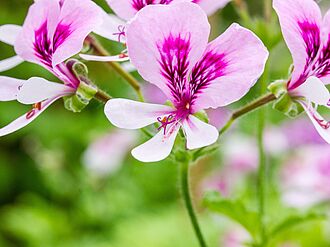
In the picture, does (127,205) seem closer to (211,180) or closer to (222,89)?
(211,180)

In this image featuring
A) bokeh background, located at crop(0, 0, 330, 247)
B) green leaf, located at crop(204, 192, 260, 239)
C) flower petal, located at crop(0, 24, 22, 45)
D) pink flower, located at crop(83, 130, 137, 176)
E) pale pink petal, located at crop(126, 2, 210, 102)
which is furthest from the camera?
pink flower, located at crop(83, 130, 137, 176)

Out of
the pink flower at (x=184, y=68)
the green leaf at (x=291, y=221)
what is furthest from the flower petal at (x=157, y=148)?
the green leaf at (x=291, y=221)

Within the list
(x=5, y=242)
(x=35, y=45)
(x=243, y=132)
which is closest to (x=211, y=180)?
(x=243, y=132)

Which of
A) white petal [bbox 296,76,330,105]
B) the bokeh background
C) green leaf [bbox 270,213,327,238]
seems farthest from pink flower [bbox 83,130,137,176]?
white petal [bbox 296,76,330,105]

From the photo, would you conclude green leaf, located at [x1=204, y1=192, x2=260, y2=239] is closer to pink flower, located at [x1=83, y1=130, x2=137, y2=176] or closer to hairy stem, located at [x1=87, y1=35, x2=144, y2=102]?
hairy stem, located at [x1=87, y1=35, x2=144, y2=102]

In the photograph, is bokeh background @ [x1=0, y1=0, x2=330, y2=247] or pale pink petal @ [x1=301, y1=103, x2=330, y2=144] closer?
pale pink petal @ [x1=301, y1=103, x2=330, y2=144]

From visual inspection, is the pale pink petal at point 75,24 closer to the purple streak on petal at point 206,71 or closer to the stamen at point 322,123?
the purple streak on petal at point 206,71
